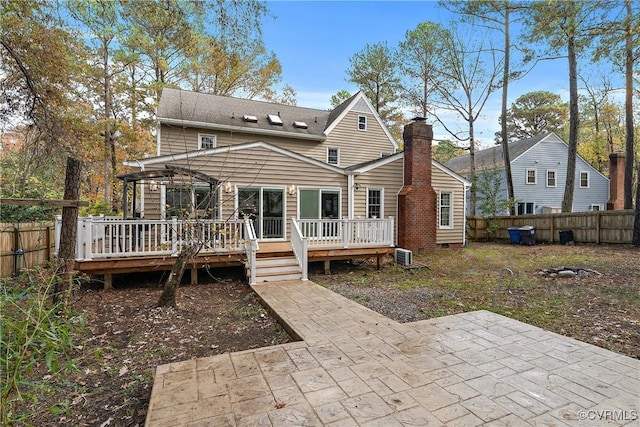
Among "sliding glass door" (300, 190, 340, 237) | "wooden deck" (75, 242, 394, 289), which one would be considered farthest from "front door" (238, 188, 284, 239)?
"wooden deck" (75, 242, 394, 289)

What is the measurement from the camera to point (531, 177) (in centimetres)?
2131

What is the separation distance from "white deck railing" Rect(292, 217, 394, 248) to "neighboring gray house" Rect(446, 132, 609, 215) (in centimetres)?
1535

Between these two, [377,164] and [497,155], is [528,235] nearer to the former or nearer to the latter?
[377,164]

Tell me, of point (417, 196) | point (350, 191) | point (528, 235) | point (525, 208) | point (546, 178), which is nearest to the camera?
point (350, 191)

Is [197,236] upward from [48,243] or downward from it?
upward

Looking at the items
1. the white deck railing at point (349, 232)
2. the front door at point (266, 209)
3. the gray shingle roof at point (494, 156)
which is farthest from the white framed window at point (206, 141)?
the gray shingle roof at point (494, 156)

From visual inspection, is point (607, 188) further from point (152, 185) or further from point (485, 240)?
point (152, 185)

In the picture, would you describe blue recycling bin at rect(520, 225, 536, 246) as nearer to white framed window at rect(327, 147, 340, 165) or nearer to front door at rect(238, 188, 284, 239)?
white framed window at rect(327, 147, 340, 165)

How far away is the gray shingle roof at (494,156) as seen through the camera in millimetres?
21312

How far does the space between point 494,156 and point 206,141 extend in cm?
1798

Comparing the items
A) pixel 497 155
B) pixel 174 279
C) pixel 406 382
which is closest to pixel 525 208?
pixel 497 155

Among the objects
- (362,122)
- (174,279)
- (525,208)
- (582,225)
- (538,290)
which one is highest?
(362,122)

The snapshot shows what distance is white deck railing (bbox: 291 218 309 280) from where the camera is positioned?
24.3ft

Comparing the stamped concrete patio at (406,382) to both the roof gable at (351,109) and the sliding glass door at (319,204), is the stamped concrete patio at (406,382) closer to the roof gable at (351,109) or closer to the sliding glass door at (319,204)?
the sliding glass door at (319,204)
